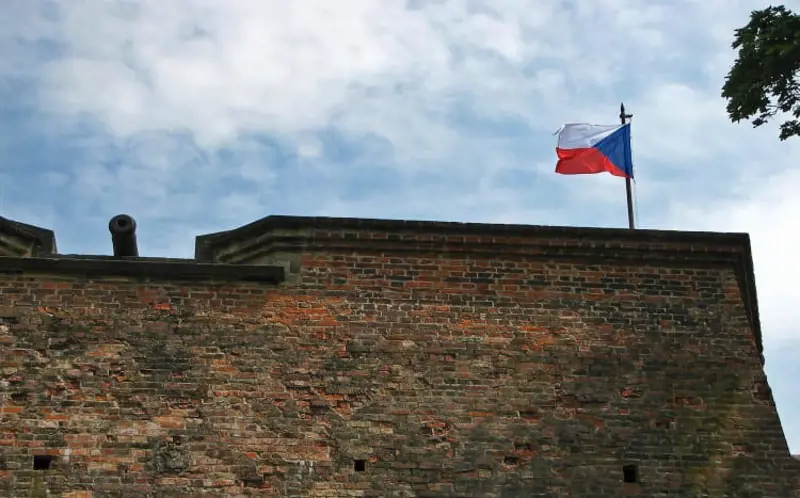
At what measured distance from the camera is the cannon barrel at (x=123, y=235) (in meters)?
9.09

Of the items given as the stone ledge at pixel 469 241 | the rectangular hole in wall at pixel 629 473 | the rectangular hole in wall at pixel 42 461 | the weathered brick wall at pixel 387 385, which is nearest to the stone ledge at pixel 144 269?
the weathered brick wall at pixel 387 385

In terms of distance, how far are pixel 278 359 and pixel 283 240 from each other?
1.25 metres

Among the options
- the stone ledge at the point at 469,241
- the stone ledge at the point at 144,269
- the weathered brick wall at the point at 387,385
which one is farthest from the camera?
the stone ledge at the point at 469,241

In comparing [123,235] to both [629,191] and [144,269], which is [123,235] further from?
[629,191]

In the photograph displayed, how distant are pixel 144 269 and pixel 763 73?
643cm

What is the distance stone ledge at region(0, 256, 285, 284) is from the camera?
8.96m

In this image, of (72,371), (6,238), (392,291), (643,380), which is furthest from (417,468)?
(6,238)

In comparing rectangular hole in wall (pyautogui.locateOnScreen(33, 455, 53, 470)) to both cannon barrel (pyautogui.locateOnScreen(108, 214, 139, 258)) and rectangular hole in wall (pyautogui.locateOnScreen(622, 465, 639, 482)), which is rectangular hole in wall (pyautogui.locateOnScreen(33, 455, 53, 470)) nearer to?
cannon barrel (pyautogui.locateOnScreen(108, 214, 139, 258))

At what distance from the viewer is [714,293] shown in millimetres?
9797

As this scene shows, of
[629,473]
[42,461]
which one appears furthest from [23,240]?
[629,473]

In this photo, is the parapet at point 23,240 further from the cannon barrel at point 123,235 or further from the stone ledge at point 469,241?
the stone ledge at point 469,241

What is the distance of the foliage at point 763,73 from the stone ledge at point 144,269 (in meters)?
4.97

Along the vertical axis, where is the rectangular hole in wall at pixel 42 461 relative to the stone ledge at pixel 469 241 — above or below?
below

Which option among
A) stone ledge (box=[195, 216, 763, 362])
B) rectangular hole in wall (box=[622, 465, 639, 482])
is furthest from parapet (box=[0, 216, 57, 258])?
rectangular hole in wall (box=[622, 465, 639, 482])
